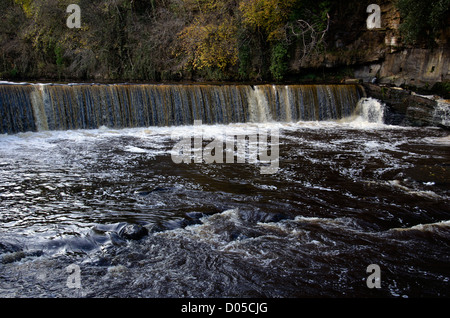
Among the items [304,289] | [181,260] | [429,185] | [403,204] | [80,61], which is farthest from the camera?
[80,61]

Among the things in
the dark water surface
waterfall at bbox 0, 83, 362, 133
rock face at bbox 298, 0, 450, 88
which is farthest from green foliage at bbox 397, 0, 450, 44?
the dark water surface

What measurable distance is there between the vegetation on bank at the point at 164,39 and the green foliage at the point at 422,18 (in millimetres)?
381

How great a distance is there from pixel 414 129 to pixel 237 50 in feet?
28.0

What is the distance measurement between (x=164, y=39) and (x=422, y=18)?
11.5 m

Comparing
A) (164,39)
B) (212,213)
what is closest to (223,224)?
(212,213)

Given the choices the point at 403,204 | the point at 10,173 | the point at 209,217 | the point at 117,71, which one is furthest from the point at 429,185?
the point at 117,71

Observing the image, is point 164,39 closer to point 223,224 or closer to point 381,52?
point 381,52

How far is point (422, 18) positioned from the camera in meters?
14.1

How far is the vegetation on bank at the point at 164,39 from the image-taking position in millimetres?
17234

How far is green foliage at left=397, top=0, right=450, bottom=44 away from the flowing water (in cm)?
475

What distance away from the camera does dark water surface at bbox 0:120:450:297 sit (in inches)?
150

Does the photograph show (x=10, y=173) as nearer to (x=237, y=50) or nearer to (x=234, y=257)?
(x=234, y=257)

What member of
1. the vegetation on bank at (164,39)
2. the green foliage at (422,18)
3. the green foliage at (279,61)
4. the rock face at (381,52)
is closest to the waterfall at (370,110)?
the rock face at (381,52)

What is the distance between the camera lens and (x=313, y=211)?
554 centimetres
